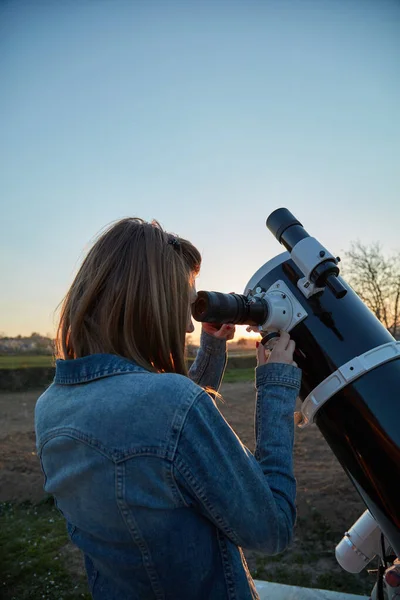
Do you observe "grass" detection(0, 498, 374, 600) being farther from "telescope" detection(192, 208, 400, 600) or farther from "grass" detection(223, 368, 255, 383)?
"grass" detection(223, 368, 255, 383)

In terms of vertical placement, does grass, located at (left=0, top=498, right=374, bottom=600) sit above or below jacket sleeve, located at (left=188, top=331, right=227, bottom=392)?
below

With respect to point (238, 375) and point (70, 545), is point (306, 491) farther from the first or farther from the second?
point (238, 375)

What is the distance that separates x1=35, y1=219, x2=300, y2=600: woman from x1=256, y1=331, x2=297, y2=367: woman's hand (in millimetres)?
61

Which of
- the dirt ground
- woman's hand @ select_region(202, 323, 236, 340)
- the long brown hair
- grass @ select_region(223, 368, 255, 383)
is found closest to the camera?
the long brown hair

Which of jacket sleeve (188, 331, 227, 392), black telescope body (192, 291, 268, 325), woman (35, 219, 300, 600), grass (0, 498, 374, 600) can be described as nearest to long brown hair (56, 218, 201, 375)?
woman (35, 219, 300, 600)

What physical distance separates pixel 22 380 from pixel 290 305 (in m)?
14.9

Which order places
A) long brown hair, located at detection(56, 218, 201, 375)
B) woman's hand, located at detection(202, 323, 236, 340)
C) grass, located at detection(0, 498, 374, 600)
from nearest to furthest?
long brown hair, located at detection(56, 218, 201, 375), woman's hand, located at detection(202, 323, 236, 340), grass, located at detection(0, 498, 374, 600)

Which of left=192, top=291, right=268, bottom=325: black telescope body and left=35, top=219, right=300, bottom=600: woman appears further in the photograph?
left=192, top=291, right=268, bottom=325: black telescope body

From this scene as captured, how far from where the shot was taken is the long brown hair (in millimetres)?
1126

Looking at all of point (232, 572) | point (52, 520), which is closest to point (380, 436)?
point (232, 572)

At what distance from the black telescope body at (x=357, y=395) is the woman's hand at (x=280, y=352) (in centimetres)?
13

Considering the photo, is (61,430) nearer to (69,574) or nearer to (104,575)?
(104,575)

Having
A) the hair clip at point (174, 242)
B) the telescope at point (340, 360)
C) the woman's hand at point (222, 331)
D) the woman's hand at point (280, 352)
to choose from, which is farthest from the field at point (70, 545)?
the hair clip at point (174, 242)

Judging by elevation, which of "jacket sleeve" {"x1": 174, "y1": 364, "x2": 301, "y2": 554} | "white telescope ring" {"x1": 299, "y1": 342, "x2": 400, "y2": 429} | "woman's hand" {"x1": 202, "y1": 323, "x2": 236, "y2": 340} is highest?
"woman's hand" {"x1": 202, "y1": 323, "x2": 236, "y2": 340}
